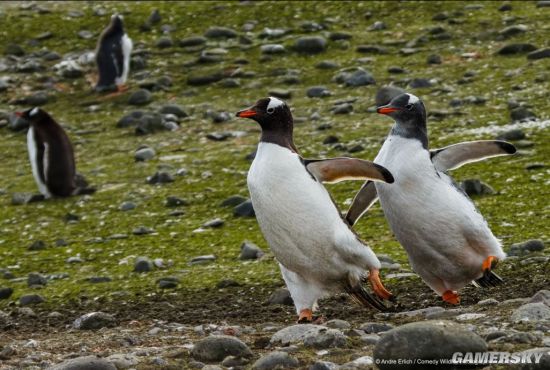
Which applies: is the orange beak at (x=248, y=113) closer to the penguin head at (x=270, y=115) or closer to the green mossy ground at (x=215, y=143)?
the penguin head at (x=270, y=115)

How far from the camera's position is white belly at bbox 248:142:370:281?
6508 millimetres

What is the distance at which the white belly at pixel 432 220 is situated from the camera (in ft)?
22.3

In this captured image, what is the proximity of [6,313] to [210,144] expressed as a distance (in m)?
4.98

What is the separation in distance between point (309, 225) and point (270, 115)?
711 millimetres

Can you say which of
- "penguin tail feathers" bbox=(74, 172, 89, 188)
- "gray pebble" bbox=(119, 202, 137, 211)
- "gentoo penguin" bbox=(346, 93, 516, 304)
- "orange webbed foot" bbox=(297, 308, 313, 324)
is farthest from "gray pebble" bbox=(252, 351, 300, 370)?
"penguin tail feathers" bbox=(74, 172, 89, 188)

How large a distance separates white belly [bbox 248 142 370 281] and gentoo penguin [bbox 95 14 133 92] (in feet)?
28.4

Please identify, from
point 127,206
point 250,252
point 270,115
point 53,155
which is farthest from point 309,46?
point 270,115

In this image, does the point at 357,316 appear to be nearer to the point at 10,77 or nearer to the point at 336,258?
the point at 336,258

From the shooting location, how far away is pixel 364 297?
6.59 m

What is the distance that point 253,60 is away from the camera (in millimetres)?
15656

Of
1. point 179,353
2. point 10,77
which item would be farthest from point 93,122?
point 179,353

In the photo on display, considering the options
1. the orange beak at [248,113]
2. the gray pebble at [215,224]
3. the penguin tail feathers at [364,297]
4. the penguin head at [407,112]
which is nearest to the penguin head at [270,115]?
the orange beak at [248,113]

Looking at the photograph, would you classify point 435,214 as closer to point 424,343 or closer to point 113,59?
point 424,343

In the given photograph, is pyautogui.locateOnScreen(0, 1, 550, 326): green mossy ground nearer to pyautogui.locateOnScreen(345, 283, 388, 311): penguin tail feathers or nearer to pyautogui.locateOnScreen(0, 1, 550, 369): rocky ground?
pyautogui.locateOnScreen(0, 1, 550, 369): rocky ground
